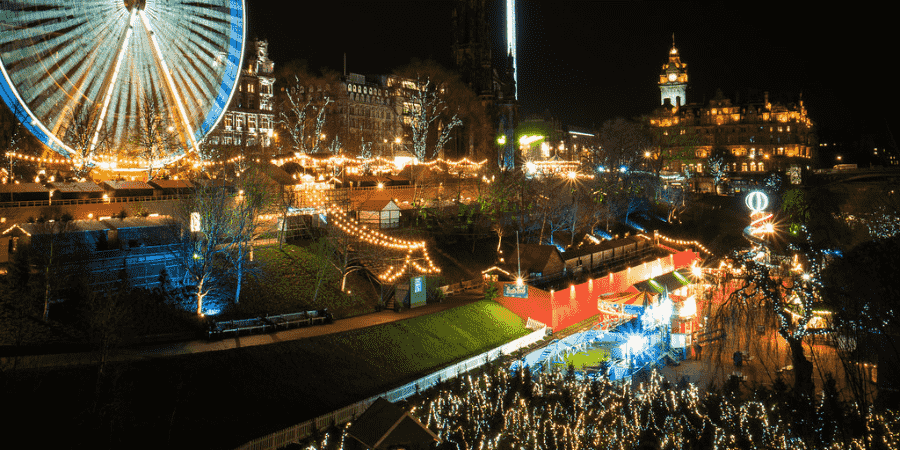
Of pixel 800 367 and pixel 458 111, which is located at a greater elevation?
pixel 458 111

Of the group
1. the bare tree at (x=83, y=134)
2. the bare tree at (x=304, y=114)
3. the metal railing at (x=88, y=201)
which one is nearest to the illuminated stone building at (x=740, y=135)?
the bare tree at (x=304, y=114)

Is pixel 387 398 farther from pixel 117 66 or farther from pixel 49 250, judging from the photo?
pixel 117 66

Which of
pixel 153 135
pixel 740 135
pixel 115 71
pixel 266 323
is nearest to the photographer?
pixel 266 323

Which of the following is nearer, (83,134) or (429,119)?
(83,134)

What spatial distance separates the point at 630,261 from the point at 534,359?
14437 millimetres

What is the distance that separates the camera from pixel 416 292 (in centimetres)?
2453

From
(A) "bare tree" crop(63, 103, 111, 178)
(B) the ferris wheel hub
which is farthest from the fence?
(B) the ferris wheel hub

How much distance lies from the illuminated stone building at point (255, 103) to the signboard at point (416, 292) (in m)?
38.9

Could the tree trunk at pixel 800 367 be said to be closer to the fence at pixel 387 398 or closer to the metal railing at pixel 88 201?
the fence at pixel 387 398

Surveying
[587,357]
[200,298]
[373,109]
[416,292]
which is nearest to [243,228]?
[200,298]

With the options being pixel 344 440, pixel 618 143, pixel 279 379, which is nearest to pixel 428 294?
pixel 279 379

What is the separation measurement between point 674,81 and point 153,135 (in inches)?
3603

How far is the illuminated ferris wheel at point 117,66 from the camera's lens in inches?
933

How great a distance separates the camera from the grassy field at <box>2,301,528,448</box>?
1302 centimetres
